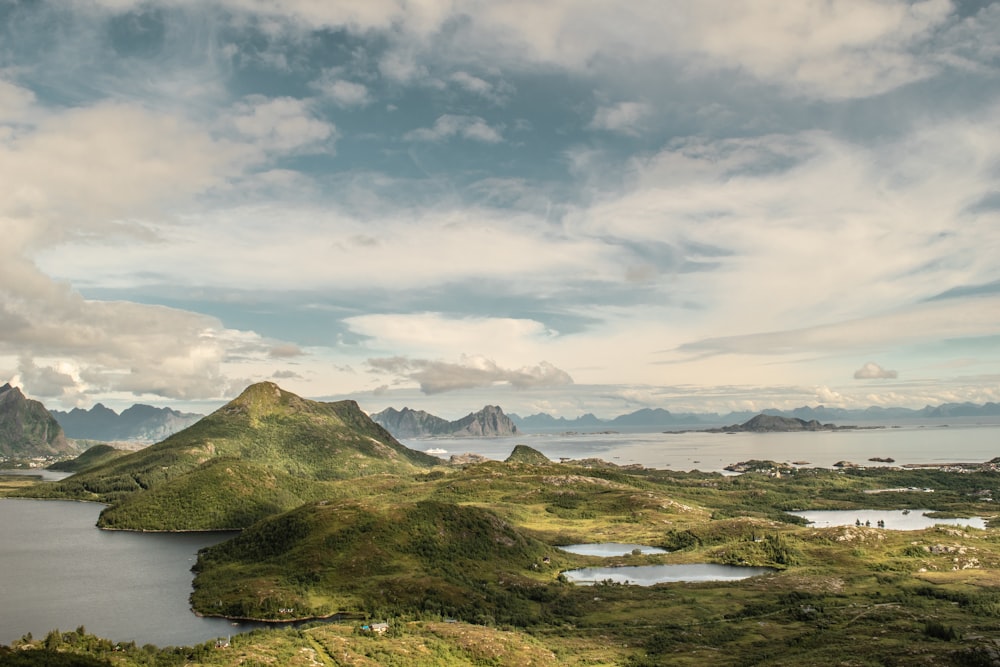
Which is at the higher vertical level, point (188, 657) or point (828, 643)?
point (188, 657)

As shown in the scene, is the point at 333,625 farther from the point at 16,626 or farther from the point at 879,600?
the point at 879,600

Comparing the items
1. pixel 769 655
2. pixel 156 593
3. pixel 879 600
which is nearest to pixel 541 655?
pixel 769 655

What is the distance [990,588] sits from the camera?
617 ft

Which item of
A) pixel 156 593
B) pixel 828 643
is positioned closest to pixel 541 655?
pixel 828 643

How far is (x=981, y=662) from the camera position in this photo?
11394 cm

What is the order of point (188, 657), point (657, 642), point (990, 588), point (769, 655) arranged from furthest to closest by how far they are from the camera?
point (990, 588), point (657, 642), point (769, 655), point (188, 657)

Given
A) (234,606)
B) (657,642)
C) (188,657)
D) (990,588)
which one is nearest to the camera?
(188,657)

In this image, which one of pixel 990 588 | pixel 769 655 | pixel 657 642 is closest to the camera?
pixel 769 655

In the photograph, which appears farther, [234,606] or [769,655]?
[234,606]

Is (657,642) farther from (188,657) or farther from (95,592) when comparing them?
(95,592)

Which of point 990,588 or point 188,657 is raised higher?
point 188,657

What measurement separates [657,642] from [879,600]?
7704cm

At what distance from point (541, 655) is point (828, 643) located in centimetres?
6132

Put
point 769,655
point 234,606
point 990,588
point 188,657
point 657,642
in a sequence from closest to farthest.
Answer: point 188,657, point 769,655, point 657,642, point 234,606, point 990,588
